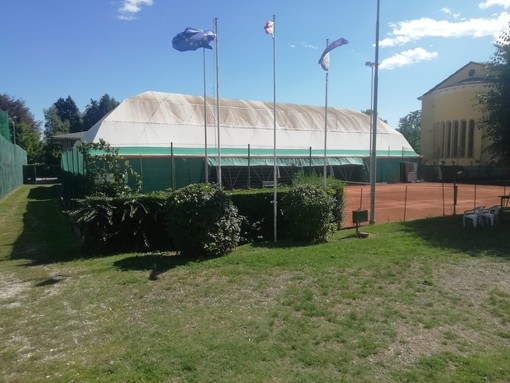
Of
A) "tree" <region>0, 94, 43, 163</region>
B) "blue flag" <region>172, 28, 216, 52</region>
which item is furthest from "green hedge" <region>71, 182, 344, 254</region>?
"tree" <region>0, 94, 43, 163</region>

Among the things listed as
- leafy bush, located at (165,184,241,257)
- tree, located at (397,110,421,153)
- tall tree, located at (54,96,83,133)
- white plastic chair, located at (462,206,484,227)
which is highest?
tall tree, located at (54,96,83,133)

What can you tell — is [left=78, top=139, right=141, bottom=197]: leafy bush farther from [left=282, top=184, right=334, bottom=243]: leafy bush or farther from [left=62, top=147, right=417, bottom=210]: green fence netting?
[left=282, top=184, right=334, bottom=243]: leafy bush

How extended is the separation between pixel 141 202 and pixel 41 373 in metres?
6.90

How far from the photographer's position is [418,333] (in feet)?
17.8

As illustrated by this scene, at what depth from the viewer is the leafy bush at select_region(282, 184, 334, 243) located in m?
11.5

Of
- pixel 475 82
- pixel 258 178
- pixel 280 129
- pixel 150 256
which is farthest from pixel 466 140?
pixel 150 256

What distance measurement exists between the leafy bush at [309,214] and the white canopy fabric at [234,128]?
2211cm

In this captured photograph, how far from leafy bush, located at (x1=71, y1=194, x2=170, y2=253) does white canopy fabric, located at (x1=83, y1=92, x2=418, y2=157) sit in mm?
21322

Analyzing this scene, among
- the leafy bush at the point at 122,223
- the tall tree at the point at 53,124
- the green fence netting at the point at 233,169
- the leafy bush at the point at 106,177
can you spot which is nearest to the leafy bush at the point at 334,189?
the leafy bush at the point at 122,223

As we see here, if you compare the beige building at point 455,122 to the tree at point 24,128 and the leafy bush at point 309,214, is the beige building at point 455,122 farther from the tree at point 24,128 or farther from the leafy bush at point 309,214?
the tree at point 24,128

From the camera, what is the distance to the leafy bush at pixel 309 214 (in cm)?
1147

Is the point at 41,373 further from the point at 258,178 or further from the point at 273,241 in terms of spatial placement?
the point at 258,178

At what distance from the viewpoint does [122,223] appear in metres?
11.1

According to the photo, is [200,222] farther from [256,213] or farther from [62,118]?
[62,118]
